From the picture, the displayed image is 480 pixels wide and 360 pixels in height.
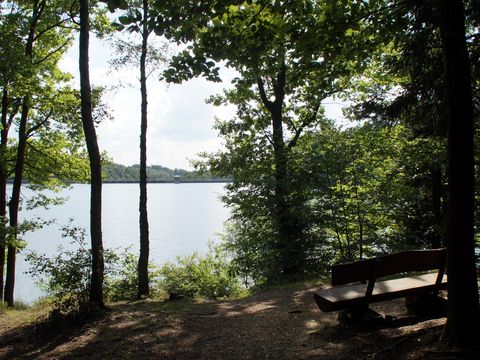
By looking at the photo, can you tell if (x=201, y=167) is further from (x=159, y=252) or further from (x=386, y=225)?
(x=159, y=252)

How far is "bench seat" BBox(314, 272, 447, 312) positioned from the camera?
4609 millimetres

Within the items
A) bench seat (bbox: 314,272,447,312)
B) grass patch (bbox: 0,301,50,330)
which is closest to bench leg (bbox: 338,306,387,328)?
bench seat (bbox: 314,272,447,312)

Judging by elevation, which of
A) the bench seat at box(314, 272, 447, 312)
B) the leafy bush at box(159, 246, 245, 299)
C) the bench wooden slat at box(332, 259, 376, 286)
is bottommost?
the leafy bush at box(159, 246, 245, 299)

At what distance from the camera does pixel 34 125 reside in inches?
627

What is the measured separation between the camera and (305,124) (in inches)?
640

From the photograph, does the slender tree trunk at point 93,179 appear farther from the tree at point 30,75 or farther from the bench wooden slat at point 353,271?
the bench wooden slat at point 353,271

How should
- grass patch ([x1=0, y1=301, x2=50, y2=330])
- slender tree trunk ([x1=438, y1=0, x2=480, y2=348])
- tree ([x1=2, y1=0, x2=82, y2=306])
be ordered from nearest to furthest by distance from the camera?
slender tree trunk ([x1=438, y1=0, x2=480, y2=348]) < grass patch ([x1=0, y1=301, x2=50, y2=330]) < tree ([x1=2, y1=0, x2=82, y2=306])

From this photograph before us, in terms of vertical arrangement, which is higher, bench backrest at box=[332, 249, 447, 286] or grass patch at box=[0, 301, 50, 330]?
bench backrest at box=[332, 249, 447, 286]

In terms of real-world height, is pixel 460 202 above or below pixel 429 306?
above

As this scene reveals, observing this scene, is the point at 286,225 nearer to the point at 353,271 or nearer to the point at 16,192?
the point at 353,271

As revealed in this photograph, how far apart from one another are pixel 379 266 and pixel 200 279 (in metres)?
12.9

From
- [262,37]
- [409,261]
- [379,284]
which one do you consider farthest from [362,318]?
[262,37]

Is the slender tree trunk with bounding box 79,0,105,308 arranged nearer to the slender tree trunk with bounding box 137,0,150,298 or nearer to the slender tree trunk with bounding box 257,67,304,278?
the slender tree trunk with bounding box 137,0,150,298

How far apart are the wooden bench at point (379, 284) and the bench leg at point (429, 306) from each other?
5 centimetres
